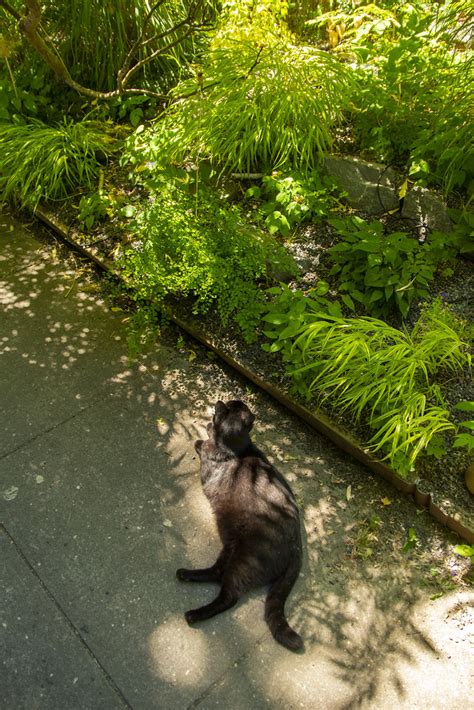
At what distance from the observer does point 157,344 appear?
12.0 ft

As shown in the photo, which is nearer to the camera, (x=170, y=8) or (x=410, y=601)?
(x=410, y=601)

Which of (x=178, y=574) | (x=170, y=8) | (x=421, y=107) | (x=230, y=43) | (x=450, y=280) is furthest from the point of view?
(x=170, y=8)

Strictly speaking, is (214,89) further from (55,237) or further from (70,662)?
(70,662)

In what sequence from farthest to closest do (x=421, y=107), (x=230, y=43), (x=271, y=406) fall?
1. (x=230, y=43)
2. (x=421, y=107)
3. (x=271, y=406)

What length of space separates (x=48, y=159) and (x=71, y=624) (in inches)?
133

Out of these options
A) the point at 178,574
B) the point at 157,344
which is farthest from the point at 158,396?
the point at 178,574

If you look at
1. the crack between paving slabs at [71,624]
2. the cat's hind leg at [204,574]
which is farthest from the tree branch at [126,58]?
the cat's hind leg at [204,574]

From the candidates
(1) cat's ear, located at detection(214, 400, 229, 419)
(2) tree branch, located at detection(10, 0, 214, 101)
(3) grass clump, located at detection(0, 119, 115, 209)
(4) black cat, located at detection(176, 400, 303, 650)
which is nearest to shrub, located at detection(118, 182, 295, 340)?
(1) cat's ear, located at detection(214, 400, 229, 419)

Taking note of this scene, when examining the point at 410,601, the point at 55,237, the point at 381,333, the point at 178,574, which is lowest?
the point at 178,574

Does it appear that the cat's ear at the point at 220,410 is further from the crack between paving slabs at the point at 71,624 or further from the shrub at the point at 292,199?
the shrub at the point at 292,199

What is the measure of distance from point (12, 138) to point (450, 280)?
12.0 feet

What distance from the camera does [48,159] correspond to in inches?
166

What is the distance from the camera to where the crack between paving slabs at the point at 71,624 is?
2182 mm

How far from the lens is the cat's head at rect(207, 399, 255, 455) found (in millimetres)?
2787
